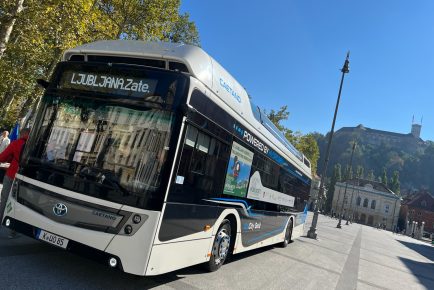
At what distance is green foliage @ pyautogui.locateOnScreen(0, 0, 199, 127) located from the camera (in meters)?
17.6

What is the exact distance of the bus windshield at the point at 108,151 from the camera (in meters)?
5.44

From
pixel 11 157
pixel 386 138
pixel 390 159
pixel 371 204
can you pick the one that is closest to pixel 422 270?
pixel 11 157

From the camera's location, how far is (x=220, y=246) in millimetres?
7758

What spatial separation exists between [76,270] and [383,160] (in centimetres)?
19396

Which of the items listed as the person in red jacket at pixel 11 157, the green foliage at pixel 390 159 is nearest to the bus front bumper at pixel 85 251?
the person in red jacket at pixel 11 157

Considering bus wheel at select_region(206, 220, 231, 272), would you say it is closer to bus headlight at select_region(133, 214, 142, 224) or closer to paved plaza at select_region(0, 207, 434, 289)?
paved plaza at select_region(0, 207, 434, 289)

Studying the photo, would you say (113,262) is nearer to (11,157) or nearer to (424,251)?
(11,157)

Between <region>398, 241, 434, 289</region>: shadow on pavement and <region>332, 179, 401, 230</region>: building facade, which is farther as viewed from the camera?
<region>332, 179, 401, 230</region>: building facade

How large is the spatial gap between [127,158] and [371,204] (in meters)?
130

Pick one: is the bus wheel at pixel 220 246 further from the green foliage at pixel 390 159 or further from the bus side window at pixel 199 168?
the green foliage at pixel 390 159

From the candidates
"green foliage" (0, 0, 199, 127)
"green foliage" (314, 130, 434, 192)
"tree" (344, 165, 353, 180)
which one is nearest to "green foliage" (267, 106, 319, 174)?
"tree" (344, 165, 353, 180)

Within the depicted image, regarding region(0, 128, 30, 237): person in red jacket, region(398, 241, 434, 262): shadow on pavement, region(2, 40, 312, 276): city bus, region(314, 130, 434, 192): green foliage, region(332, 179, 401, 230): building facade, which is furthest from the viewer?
region(314, 130, 434, 192): green foliage

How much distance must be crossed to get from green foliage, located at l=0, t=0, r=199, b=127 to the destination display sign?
11.7 m

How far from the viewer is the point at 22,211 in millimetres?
5992
